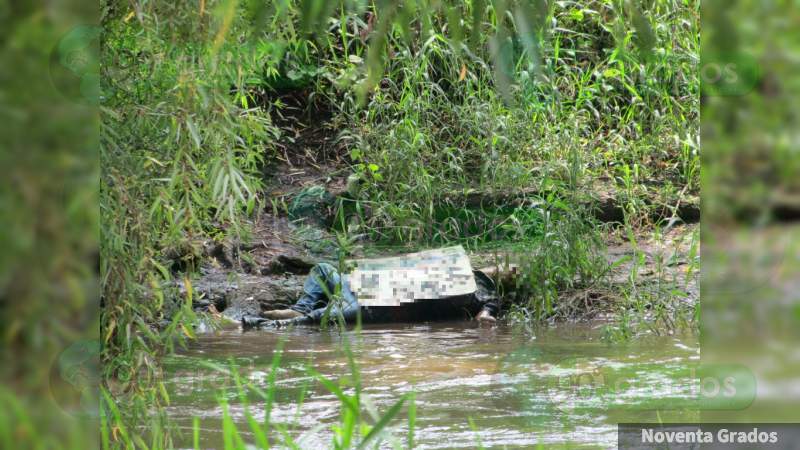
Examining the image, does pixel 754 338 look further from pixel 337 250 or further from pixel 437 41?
pixel 437 41

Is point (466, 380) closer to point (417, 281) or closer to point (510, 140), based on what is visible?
point (417, 281)

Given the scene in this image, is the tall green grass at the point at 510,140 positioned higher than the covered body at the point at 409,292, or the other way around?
the tall green grass at the point at 510,140

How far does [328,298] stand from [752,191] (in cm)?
605

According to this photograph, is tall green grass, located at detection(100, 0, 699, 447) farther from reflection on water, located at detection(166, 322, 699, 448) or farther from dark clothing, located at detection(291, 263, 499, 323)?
reflection on water, located at detection(166, 322, 699, 448)

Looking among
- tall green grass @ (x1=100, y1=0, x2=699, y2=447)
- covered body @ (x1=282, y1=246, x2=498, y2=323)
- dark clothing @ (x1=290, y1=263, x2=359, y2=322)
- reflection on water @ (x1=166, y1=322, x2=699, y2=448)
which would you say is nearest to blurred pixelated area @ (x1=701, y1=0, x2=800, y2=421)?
reflection on water @ (x1=166, y1=322, x2=699, y2=448)

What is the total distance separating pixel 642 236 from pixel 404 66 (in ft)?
8.14

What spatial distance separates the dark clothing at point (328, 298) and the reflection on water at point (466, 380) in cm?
22

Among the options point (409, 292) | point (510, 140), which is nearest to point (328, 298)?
point (409, 292)

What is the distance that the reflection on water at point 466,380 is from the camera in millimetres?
3873

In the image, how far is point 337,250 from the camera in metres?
7.39

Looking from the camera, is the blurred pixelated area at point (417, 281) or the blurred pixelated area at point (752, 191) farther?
the blurred pixelated area at point (417, 281)

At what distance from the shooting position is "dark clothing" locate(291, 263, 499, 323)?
22.4 feet

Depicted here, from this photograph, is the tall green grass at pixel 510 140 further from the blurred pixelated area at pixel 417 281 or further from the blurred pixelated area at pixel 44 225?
the blurred pixelated area at pixel 44 225

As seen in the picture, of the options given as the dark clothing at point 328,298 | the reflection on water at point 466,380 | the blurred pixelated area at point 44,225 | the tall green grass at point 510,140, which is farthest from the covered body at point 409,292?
the blurred pixelated area at point 44,225
